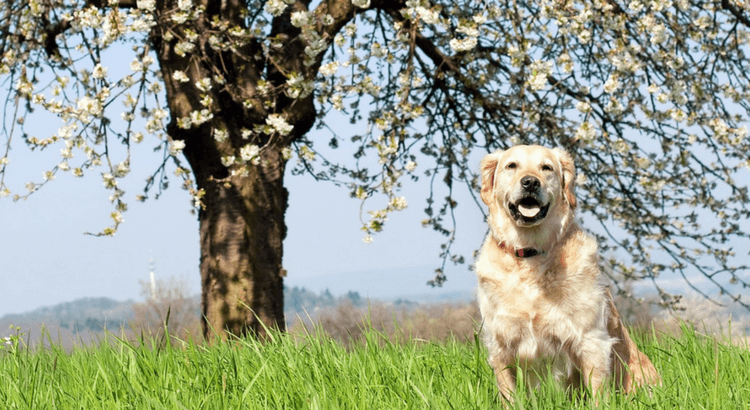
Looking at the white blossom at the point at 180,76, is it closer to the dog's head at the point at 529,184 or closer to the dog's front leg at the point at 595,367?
the dog's head at the point at 529,184

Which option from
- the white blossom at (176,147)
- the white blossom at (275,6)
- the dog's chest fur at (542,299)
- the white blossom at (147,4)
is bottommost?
the dog's chest fur at (542,299)

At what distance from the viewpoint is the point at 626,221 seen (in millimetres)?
9141

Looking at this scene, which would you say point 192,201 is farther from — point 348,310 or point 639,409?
point 348,310

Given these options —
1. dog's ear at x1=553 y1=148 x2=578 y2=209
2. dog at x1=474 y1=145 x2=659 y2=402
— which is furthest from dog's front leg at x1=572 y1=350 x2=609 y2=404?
dog's ear at x1=553 y1=148 x2=578 y2=209

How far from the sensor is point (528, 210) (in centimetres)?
414

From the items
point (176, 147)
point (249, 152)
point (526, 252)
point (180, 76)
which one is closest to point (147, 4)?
point (180, 76)

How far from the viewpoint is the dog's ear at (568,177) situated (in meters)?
4.39

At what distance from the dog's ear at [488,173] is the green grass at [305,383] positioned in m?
1.02

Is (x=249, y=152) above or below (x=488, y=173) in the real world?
above

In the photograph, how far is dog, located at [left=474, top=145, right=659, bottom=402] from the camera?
4023 millimetres

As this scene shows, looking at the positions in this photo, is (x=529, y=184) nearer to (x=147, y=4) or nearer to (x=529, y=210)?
(x=529, y=210)

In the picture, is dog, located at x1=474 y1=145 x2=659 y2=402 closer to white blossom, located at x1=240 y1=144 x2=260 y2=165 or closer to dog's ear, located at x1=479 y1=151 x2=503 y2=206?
dog's ear, located at x1=479 y1=151 x2=503 y2=206

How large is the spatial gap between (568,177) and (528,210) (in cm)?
49

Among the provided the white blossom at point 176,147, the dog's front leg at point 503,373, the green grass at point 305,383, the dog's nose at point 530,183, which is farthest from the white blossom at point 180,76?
the dog's front leg at point 503,373
